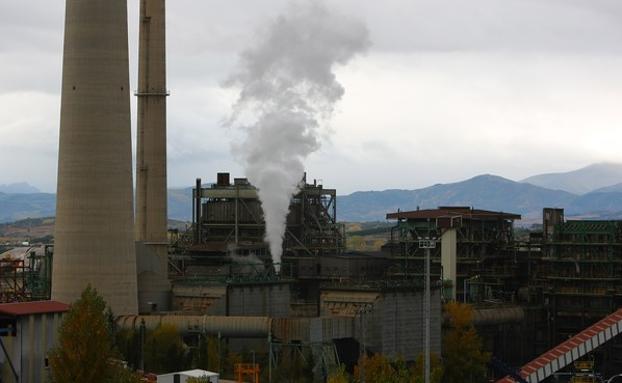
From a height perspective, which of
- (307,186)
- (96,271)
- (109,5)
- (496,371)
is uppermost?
(109,5)

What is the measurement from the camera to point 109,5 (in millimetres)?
80938

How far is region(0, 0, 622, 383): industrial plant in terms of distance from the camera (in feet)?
266

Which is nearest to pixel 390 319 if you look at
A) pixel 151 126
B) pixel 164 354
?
pixel 164 354

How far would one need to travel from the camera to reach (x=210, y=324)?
273 feet

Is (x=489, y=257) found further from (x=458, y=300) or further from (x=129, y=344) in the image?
(x=129, y=344)

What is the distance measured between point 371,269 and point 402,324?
62.0 ft

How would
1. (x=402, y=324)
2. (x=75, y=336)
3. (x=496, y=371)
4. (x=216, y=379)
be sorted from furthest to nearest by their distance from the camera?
(x=496, y=371) < (x=402, y=324) < (x=216, y=379) < (x=75, y=336)

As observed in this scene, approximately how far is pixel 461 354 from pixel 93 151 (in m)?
28.2

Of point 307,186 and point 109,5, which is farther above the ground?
point 109,5

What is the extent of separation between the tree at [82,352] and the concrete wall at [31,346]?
2530 millimetres

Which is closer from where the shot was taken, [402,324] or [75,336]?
[75,336]

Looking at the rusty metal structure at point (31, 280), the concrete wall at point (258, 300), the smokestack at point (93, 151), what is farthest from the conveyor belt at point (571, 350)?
the rusty metal structure at point (31, 280)

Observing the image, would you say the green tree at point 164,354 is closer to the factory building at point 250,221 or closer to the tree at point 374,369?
the tree at point 374,369

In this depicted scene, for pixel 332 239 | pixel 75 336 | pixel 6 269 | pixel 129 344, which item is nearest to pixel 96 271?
pixel 129 344
